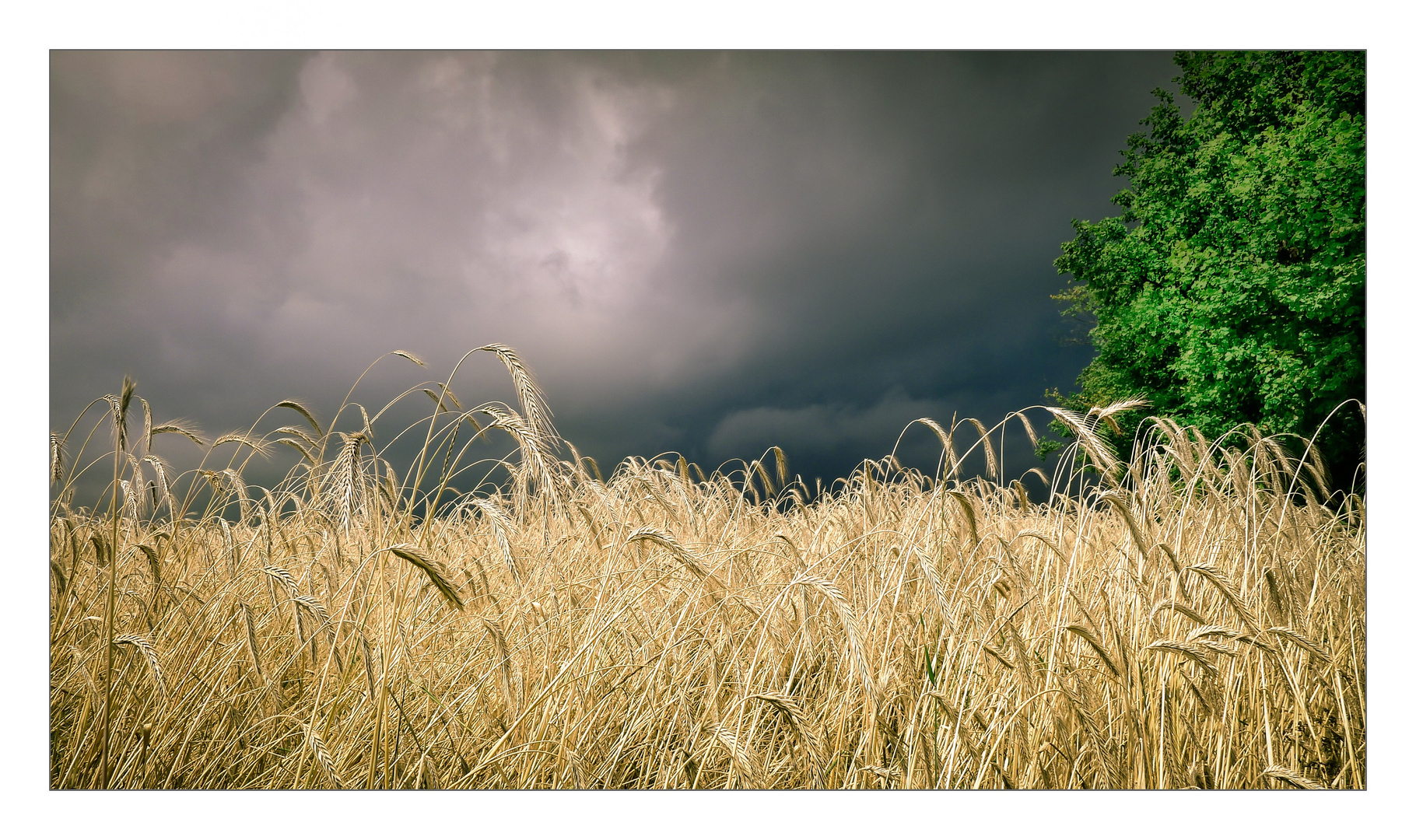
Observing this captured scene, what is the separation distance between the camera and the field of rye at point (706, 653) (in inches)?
58.4

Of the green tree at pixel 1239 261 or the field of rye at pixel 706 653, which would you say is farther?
the green tree at pixel 1239 261

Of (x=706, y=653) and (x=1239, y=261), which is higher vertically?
(x=1239, y=261)

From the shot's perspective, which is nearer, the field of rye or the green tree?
the field of rye

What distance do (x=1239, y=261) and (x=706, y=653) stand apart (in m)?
6.84

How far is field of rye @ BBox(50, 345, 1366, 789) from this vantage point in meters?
1.48

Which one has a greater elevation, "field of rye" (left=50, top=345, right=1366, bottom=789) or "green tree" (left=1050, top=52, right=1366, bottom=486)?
"green tree" (left=1050, top=52, right=1366, bottom=486)

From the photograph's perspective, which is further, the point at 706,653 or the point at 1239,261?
the point at 1239,261

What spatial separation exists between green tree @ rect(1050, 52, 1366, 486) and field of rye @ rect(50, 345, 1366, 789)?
6.54ft

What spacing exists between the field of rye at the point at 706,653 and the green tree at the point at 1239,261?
1.99 metres

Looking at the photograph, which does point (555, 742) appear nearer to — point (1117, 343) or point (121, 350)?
point (121, 350)

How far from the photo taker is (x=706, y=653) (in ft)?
6.05

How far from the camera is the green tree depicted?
4.39 meters

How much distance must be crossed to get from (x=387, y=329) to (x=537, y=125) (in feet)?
4.21
